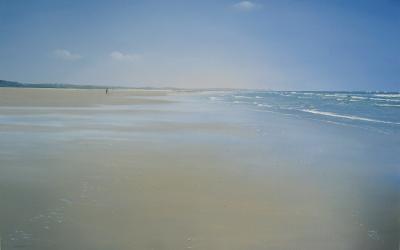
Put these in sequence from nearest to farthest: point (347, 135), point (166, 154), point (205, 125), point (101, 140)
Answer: point (166, 154) → point (101, 140) → point (347, 135) → point (205, 125)

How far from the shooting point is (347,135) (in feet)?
23.1

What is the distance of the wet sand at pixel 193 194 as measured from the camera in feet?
7.80

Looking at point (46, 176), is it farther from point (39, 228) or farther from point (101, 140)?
point (101, 140)

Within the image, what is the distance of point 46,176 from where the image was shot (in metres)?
3.63

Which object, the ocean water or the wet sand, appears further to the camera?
the ocean water

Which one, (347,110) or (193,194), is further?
(347,110)

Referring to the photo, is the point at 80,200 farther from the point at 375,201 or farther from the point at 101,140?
the point at 101,140

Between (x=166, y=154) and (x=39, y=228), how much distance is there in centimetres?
258

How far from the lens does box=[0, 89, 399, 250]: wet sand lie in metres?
2.38

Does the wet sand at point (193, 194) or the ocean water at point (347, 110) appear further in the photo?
the ocean water at point (347, 110)

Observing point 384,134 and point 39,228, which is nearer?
point 39,228

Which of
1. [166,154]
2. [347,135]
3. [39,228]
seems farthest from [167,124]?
[39,228]

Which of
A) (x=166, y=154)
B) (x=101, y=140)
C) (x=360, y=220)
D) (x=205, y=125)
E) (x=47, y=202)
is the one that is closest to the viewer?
(x=360, y=220)

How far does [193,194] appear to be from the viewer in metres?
3.22
